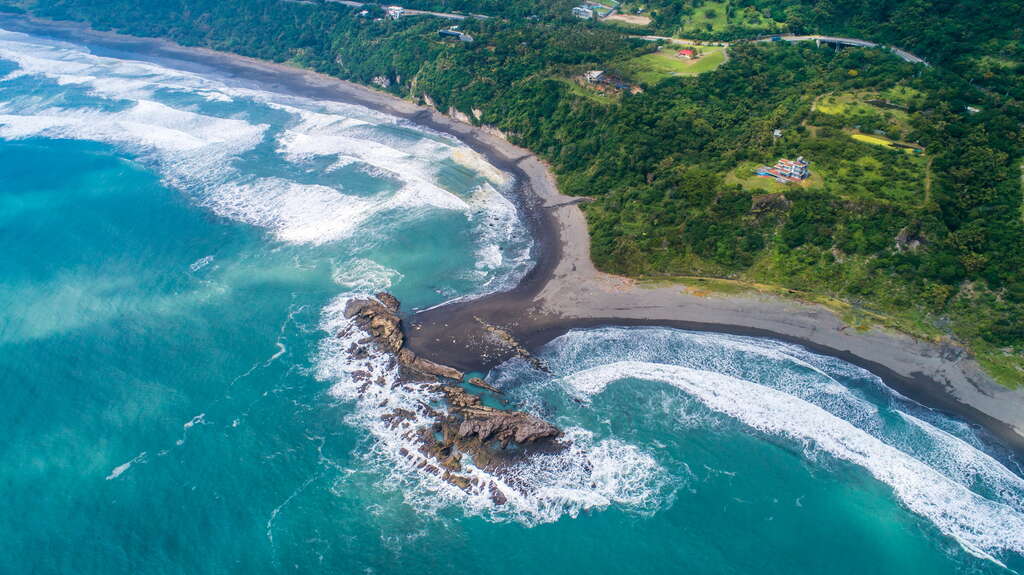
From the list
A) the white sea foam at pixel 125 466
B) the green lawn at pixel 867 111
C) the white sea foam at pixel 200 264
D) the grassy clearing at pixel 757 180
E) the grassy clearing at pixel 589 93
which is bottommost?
the white sea foam at pixel 125 466

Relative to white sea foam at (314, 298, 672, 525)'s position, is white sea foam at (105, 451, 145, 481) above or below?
below

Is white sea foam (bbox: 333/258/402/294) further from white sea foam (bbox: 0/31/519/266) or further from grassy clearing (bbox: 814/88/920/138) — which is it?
grassy clearing (bbox: 814/88/920/138)

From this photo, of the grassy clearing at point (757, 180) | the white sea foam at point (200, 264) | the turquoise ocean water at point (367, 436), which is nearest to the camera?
the turquoise ocean water at point (367, 436)

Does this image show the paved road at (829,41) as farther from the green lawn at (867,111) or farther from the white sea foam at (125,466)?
the white sea foam at (125,466)

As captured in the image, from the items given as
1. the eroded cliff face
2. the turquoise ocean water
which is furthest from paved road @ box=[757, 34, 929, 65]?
the eroded cliff face

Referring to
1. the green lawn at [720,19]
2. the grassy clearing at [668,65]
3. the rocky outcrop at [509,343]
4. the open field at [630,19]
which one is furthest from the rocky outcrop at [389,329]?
the open field at [630,19]

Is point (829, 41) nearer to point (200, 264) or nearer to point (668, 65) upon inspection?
point (668, 65)

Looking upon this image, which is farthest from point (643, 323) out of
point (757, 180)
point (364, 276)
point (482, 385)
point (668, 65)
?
point (668, 65)
